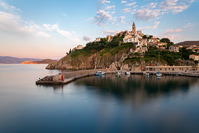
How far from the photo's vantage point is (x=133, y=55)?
82.7 meters

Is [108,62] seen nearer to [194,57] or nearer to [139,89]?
→ [194,57]

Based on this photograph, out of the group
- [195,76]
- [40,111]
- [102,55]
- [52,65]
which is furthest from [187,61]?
[52,65]

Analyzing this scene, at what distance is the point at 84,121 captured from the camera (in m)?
16.2

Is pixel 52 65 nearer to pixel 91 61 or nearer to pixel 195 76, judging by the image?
pixel 91 61

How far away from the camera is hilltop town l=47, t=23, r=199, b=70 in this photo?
7612 centimetres

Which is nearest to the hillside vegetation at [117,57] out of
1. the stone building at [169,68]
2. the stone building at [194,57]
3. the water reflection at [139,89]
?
the stone building at [194,57]

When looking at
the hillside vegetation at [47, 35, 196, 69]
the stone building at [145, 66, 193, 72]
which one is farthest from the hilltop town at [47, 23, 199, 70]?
the stone building at [145, 66, 193, 72]

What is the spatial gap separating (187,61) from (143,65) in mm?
28228

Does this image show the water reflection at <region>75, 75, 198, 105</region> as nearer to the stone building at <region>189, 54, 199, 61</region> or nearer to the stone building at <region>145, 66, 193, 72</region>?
the stone building at <region>145, 66, 193, 72</region>

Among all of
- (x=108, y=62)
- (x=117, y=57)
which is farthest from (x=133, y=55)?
(x=108, y=62)

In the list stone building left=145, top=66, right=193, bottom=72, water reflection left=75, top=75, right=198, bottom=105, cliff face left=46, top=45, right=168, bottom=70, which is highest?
cliff face left=46, top=45, right=168, bottom=70

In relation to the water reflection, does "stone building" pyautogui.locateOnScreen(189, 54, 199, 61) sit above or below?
above

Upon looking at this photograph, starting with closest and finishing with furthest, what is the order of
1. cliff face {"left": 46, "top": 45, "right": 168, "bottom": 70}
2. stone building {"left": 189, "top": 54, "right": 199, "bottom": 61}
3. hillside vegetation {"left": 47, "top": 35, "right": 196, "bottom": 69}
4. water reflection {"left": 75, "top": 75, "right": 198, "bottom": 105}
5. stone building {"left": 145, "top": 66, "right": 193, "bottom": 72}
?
1. water reflection {"left": 75, "top": 75, "right": 198, "bottom": 105}
2. stone building {"left": 145, "top": 66, "right": 193, "bottom": 72}
3. cliff face {"left": 46, "top": 45, "right": 168, "bottom": 70}
4. hillside vegetation {"left": 47, "top": 35, "right": 196, "bottom": 69}
5. stone building {"left": 189, "top": 54, "right": 199, "bottom": 61}

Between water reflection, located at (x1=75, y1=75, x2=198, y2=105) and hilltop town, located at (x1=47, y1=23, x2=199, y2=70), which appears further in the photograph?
hilltop town, located at (x1=47, y1=23, x2=199, y2=70)
